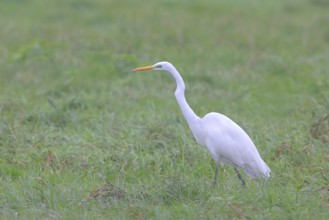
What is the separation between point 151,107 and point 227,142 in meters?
2.70

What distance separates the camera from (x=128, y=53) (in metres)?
11.6

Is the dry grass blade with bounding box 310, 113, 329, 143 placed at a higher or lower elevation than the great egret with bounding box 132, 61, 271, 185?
lower

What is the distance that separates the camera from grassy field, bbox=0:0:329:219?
17.9 ft

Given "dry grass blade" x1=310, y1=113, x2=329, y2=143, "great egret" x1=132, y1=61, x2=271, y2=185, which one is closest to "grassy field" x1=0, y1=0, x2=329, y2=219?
"dry grass blade" x1=310, y1=113, x2=329, y2=143

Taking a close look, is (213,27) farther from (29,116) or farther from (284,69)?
(29,116)

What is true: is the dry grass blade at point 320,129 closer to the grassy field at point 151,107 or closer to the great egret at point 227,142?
the grassy field at point 151,107

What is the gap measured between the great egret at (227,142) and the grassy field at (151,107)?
175 millimetres

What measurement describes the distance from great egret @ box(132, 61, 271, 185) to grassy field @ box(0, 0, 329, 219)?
0.57ft

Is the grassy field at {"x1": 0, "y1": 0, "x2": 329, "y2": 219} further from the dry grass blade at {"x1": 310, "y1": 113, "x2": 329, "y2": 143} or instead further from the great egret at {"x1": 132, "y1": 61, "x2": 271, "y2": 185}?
the great egret at {"x1": 132, "y1": 61, "x2": 271, "y2": 185}

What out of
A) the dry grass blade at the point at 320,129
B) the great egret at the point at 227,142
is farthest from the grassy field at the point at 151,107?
the great egret at the point at 227,142

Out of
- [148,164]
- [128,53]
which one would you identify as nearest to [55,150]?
[148,164]

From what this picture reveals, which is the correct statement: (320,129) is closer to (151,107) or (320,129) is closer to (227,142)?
(227,142)

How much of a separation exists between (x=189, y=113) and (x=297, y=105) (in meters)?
3.09

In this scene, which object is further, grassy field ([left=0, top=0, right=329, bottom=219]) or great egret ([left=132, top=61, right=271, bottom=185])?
great egret ([left=132, top=61, right=271, bottom=185])
